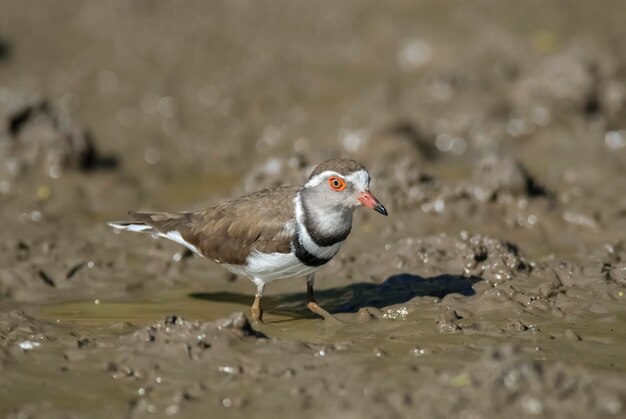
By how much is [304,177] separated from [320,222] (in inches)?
115

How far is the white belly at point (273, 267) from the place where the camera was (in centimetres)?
816

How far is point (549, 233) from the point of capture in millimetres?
10383

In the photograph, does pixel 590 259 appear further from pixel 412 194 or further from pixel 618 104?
pixel 618 104

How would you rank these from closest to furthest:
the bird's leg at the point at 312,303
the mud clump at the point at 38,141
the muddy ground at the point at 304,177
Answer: the muddy ground at the point at 304,177 < the bird's leg at the point at 312,303 < the mud clump at the point at 38,141

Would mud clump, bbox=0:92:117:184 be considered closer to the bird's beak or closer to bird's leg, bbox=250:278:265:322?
bird's leg, bbox=250:278:265:322

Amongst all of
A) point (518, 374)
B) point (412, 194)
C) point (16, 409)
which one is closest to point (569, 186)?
point (412, 194)

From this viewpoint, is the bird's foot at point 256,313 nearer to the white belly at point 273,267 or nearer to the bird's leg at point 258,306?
the bird's leg at point 258,306

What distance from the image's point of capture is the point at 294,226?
813 centimetres

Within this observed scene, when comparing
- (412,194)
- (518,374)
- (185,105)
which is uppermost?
(185,105)

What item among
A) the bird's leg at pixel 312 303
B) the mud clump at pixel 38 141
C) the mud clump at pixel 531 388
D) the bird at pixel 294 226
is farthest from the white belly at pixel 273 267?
the mud clump at pixel 38 141

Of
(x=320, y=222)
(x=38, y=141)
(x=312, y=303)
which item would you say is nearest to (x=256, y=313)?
(x=312, y=303)

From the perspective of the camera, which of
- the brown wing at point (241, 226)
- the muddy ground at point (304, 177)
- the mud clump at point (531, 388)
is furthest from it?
the brown wing at point (241, 226)

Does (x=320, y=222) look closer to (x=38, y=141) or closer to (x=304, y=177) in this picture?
(x=304, y=177)

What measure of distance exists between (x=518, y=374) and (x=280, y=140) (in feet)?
25.6
